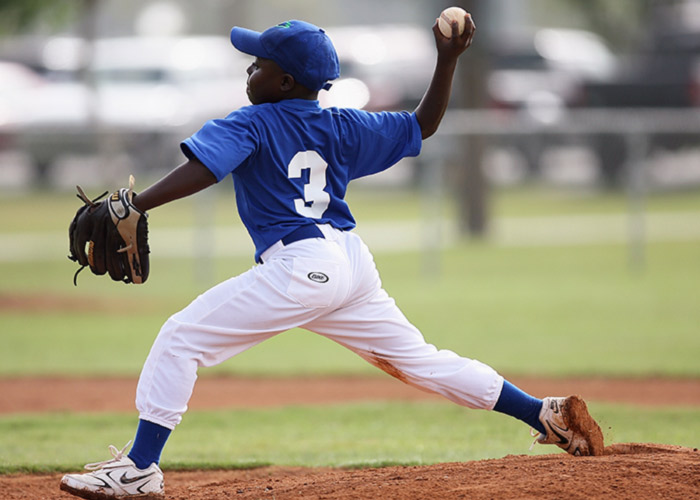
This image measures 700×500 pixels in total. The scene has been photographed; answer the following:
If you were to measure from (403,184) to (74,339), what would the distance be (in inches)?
458

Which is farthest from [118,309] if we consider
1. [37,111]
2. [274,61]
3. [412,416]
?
[37,111]

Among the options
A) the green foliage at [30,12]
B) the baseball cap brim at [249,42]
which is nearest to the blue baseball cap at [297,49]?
the baseball cap brim at [249,42]

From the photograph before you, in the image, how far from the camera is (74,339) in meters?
9.97

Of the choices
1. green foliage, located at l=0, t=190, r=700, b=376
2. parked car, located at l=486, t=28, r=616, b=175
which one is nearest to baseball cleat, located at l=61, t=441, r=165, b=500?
green foliage, located at l=0, t=190, r=700, b=376

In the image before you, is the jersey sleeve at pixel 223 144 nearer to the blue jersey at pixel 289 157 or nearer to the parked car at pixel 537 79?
the blue jersey at pixel 289 157

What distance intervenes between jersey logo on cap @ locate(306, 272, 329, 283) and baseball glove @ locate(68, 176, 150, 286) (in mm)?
631

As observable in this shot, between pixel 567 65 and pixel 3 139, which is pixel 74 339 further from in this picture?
pixel 567 65

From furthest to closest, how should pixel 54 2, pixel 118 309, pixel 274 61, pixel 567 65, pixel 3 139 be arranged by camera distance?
pixel 567 65, pixel 3 139, pixel 54 2, pixel 118 309, pixel 274 61

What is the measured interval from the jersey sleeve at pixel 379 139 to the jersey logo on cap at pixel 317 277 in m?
0.56

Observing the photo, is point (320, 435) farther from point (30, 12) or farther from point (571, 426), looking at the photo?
point (30, 12)

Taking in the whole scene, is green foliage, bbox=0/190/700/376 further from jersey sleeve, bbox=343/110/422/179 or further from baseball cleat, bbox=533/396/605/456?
jersey sleeve, bbox=343/110/422/179

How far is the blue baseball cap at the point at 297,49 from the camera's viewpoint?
4059 millimetres

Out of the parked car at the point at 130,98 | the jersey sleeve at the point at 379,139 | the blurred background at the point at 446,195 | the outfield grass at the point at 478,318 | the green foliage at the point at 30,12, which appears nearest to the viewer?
the jersey sleeve at the point at 379,139

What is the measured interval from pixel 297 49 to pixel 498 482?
1.82m
